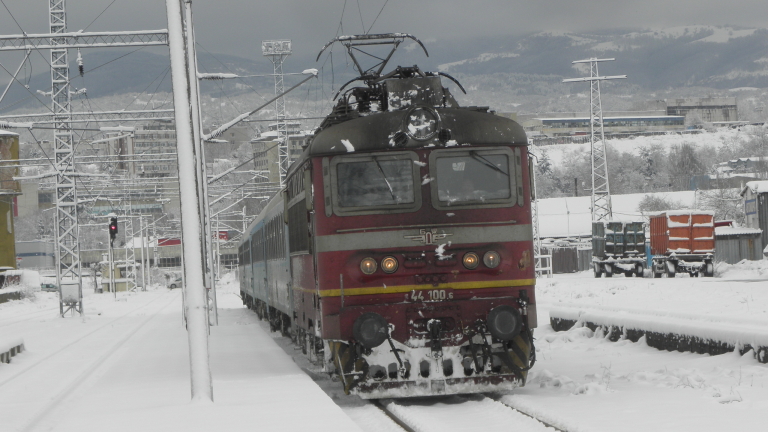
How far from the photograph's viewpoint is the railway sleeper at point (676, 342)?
491 inches

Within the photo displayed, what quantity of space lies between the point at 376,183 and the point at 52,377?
259 inches

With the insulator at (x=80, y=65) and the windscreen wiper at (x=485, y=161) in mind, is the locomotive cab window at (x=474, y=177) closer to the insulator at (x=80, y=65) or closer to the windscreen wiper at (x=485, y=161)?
the windscreen wiper at (x=485, y=161)

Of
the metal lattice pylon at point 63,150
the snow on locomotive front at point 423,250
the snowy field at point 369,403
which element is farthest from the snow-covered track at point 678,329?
the metal lattice pylon at point 63,150

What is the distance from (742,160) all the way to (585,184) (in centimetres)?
3962

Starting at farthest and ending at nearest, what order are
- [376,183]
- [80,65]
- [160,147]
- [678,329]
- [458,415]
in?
[160,147] < [80,65] < [678,329] < [376,183] < [458,415]

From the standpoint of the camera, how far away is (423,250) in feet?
36.3

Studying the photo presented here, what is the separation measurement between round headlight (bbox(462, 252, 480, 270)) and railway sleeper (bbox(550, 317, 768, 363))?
3.73 meters

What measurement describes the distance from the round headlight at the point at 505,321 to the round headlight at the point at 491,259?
1.62 ft

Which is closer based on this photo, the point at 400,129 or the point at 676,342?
the point at 400,129

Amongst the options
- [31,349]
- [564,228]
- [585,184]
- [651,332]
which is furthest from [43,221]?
[651,332]

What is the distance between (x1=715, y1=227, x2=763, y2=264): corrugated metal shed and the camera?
46781 mm

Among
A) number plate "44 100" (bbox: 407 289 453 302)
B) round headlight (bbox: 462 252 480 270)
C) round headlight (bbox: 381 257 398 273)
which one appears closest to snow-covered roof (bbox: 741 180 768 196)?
round headlight (bbox: 462 252 480 270)

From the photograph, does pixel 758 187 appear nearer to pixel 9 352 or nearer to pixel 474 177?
pixel 9 352

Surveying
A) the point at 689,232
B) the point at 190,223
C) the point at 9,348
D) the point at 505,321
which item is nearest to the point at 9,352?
the point at 9,348
